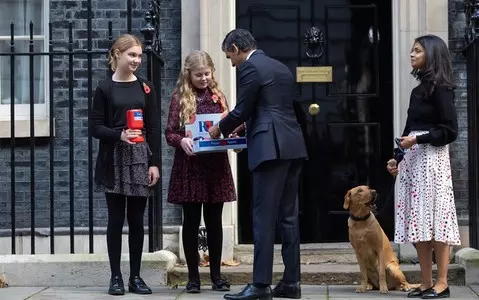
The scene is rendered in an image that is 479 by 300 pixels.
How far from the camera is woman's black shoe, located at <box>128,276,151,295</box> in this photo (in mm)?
6707

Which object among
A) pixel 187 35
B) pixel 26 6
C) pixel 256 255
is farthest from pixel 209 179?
pixel 26 6

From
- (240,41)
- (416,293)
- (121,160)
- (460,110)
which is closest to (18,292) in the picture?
(121,160)

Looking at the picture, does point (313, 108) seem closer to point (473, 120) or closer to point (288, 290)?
point (473, 120)

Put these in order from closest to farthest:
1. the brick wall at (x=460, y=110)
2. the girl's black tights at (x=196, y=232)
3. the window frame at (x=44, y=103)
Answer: the girl's black tights at (x=196, y=232), the brick wall at (x=460, y=110), the window frame at (x=44, y=103)

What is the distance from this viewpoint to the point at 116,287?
6.66 meters

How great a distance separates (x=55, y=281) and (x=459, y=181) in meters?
3.43

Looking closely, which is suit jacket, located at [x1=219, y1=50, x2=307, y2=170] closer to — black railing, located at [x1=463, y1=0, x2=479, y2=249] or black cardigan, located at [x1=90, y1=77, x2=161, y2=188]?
black cardigan, located at [x1=90, y1=77, x2=161, y2=188]

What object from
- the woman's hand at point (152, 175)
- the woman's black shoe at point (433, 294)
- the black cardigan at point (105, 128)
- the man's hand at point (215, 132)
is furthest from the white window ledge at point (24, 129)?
the woman's black shoe at point (433, 294)

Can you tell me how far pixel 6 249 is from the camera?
324 inches

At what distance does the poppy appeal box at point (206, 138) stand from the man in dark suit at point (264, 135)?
170mm

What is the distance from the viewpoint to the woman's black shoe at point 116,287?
6645mm

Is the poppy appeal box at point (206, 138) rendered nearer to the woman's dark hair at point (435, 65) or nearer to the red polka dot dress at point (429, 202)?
the red polka dot dress at point (429, 202)

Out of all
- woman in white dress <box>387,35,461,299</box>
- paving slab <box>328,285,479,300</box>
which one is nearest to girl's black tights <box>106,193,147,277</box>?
paving slab <box>328,285,479,300</box>

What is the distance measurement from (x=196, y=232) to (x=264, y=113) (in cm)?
113
